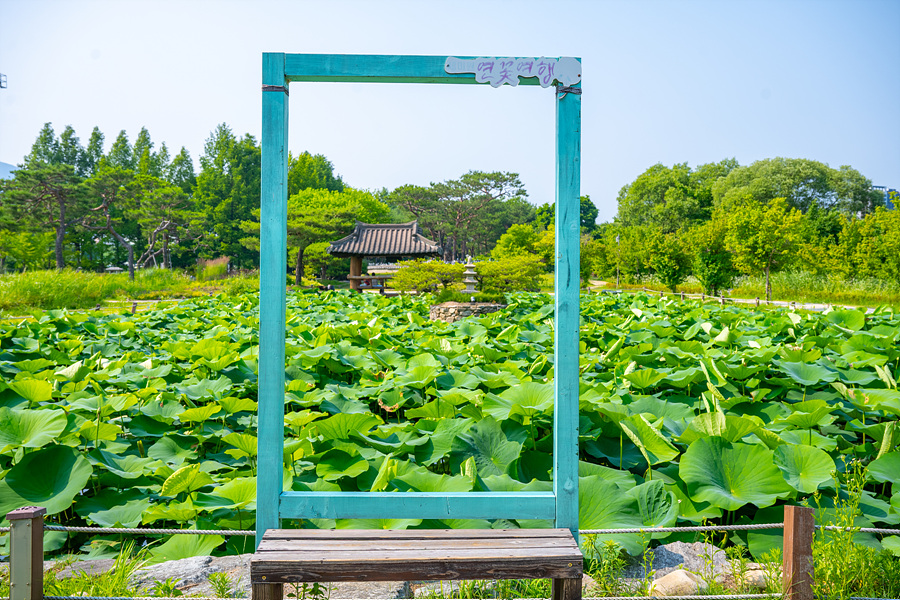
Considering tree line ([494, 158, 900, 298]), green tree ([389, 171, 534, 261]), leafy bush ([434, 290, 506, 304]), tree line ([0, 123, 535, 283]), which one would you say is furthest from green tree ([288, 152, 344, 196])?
green tree ([389, 171, 534, 261])

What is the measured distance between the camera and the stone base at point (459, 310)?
9.10 metres

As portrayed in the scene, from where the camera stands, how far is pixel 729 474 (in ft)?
5.93

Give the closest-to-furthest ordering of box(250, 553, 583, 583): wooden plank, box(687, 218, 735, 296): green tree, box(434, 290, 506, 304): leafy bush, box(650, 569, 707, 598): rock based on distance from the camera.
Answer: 1. box(250, 553, 583, 583): wooden plank
2. box(650, 569, 707, 598): rock
3. box(434, 290, 506, 304): leafy bush
4. box(687, 218, 735, 296): green tree

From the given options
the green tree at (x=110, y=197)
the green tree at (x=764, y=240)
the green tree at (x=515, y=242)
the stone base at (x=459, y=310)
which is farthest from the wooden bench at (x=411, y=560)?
the green tree at (x=110, y=197)

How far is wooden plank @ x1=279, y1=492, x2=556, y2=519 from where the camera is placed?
1.27m

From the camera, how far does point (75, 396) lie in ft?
8.85

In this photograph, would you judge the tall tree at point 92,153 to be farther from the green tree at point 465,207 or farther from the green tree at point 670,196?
the green tree at point 465,207

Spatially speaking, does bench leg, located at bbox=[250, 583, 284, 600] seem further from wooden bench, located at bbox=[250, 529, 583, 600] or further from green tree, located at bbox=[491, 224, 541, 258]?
green tree, located at bbox=[491, 224, 541, 258]

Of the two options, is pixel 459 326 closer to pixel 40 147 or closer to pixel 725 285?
pixel 725 285

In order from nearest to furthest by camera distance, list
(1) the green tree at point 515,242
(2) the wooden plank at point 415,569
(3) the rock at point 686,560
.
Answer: (2) the wooden plank at point 415,569
(3) the rock at point 686,560
(1) the green tree at point 515,242

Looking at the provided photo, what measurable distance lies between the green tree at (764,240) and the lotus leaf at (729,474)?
18.7 m

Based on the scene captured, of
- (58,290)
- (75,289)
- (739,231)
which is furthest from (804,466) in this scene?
(739,231)

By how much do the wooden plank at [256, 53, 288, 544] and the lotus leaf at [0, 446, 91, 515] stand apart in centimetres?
90

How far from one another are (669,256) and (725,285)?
7.76ft
